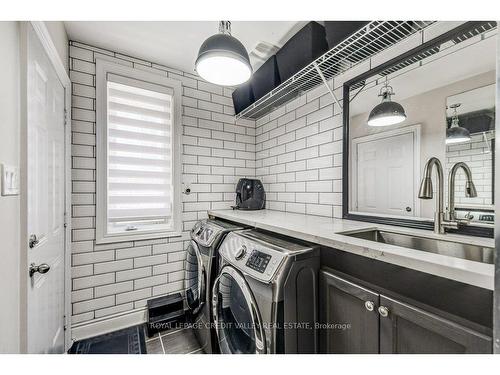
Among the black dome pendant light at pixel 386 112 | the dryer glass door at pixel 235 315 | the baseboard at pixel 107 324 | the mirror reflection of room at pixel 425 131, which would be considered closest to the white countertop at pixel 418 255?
the mirror reflection of room at pixel 425 131

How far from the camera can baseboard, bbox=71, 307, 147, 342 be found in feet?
5.63

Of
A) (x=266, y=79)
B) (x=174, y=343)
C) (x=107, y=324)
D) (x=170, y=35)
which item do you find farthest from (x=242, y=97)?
(x=107, y=324)

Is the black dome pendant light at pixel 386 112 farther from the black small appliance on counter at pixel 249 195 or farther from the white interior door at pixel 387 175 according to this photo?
the black small appliance on counter at pixel 249 195

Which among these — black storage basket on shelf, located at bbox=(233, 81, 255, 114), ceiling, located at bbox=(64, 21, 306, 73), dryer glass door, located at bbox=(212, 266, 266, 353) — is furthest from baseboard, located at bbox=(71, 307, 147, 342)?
ceiling, located at bbox=(64, 21, 306, 73)

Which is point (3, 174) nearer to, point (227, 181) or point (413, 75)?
point (227, 181)

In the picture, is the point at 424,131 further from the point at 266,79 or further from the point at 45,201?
the point at 45,201

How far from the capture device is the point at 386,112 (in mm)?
1368

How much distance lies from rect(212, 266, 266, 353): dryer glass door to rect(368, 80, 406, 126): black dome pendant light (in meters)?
1.32

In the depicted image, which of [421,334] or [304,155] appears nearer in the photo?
[421,334]

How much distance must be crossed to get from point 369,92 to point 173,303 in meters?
2.37

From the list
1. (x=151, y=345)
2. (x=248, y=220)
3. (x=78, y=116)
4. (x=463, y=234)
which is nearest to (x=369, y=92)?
(x=463, y=234)

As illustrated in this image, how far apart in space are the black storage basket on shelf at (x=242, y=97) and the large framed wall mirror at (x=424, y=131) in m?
0.91

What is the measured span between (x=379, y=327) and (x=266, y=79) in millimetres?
1822
